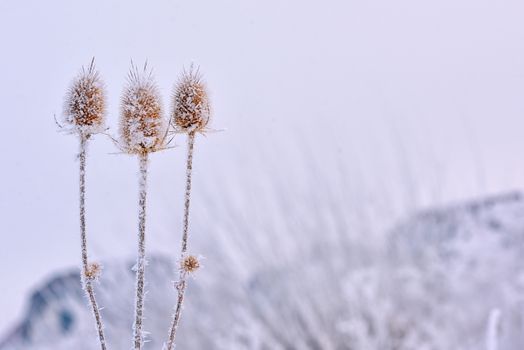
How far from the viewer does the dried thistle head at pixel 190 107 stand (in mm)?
1936

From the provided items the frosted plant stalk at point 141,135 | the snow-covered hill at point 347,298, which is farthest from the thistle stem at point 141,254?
the snow-covered hill at point 347,298

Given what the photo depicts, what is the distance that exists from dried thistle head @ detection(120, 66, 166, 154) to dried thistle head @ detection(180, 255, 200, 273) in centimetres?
31

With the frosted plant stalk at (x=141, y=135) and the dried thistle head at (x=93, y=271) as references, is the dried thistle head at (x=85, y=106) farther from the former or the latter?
the dried thistle head at (x=93, y=271)

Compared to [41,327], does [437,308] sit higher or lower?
higher

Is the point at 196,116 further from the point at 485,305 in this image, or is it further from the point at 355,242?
the point at 485,305

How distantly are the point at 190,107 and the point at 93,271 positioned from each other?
0.53 m

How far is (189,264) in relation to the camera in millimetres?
1918

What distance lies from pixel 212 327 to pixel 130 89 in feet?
20.9

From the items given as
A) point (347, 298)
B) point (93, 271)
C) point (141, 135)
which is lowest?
point (347, 298)

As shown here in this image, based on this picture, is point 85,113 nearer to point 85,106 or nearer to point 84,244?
point 85,106

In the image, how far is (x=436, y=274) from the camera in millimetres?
8398

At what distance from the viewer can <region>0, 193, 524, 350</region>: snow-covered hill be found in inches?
291

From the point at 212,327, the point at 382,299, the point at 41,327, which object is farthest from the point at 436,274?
the point at 41,327

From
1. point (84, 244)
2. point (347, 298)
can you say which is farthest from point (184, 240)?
point (347, 298)
